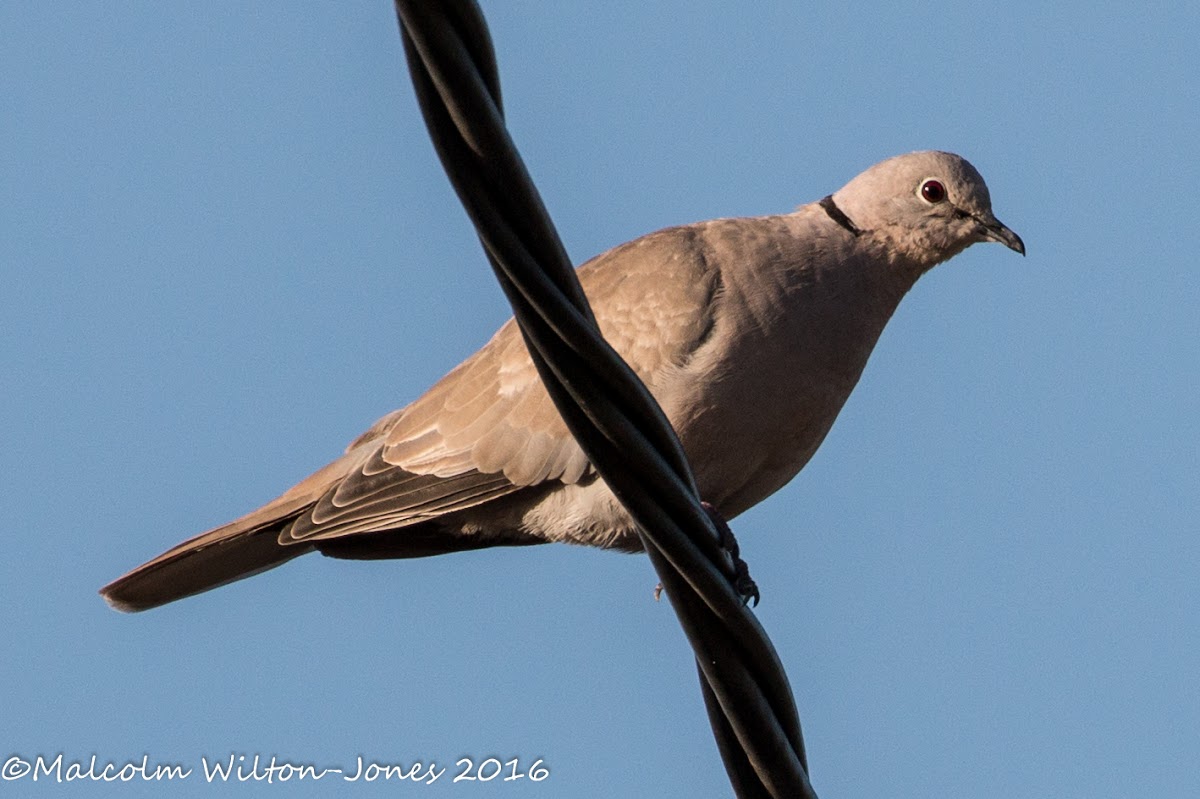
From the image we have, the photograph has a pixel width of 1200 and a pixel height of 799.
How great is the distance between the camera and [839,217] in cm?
549

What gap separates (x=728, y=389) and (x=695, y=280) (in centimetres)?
40

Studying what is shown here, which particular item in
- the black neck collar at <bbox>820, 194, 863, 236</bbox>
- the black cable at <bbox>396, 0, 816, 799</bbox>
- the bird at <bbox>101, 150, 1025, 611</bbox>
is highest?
the black neck collar at <bbox>820, 194, 863, 236</bbox>

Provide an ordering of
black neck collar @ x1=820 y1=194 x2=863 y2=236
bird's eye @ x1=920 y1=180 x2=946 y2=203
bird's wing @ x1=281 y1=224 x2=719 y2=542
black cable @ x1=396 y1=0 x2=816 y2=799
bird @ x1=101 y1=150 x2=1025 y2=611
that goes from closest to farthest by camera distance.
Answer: black cable @ x1=396 y1=0 x2=816 y2=799 < bird @ x1=101 y1=150 x2=1025 y2=611 < bird's wing @ x1=281 y1=224 x2=719 y2=542 < black neck collar @ x1=820 y1=194 x2=863 y2=236 < bird's eye @ x1=920 y1=180 x2=946 y2=203

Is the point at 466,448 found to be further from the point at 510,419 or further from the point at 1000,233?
the point at 1000,233

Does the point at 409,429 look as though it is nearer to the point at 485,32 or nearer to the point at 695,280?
the point at 695,280

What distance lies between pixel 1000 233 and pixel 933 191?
0.87 feet

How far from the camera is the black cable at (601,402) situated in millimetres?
1954

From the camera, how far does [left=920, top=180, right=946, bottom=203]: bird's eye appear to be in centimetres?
563

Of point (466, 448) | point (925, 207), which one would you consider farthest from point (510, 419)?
point (925, 207)

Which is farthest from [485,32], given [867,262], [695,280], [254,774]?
[254,774]

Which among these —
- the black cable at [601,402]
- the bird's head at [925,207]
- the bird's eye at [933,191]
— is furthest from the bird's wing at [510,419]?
the black cable at [601,402]

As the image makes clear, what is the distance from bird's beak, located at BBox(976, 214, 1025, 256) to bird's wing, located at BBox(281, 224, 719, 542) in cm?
102

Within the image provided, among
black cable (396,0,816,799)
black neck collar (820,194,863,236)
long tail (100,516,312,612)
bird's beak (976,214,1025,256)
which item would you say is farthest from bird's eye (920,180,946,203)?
black cable (396,0,816,799)

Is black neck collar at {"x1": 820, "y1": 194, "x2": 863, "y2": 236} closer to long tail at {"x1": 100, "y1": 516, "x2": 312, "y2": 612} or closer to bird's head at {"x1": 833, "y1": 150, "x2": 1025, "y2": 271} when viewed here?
bird's head at {"x1": 833, "y1": 150, "x2": 1025, "y2": 271}
